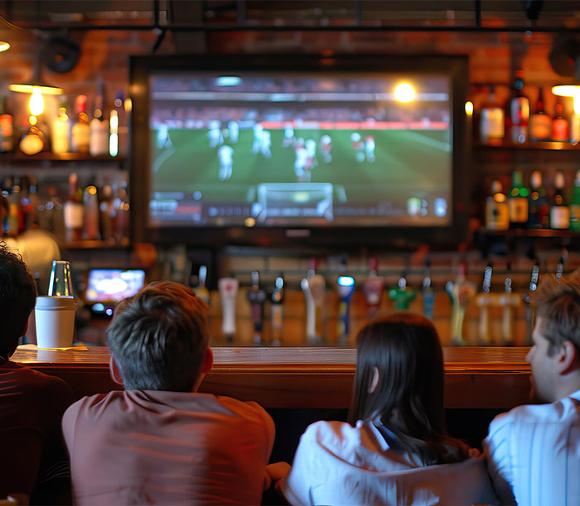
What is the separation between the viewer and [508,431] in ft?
4.84

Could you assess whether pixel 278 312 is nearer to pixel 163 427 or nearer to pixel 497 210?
pixel 497 210

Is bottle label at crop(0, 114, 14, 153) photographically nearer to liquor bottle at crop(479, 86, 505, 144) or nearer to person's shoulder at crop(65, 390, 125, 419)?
liquor bottle at crop(479, 86, 505, 144)

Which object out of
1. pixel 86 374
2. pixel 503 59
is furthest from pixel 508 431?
pixel 503 59

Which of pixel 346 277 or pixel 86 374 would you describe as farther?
pixel 346 277

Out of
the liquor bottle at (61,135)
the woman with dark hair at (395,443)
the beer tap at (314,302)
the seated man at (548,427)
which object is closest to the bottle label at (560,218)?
the beer tap at (314,302)

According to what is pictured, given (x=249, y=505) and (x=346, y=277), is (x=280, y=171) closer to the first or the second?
(x=346, y=277)

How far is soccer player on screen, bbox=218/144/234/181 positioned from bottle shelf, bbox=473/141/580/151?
122 cm

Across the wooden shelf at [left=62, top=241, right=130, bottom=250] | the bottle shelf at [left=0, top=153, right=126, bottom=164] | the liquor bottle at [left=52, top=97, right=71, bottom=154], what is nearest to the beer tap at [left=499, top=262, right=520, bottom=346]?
the wooden shelf at [left=62, top=241, right=130, bottom=250]

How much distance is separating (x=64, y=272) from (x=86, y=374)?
53 cm

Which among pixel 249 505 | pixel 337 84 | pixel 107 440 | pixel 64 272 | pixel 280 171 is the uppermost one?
pixel 337 84

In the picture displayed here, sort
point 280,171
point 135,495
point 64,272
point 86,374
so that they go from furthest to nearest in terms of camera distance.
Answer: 1. point 280,171
2. point 64,272
3. point 86,374
4. point 135,495

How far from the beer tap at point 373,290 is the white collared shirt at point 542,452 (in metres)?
3.10

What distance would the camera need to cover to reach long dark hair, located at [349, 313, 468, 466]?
1462 millimetres

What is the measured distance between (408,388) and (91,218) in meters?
3.38
